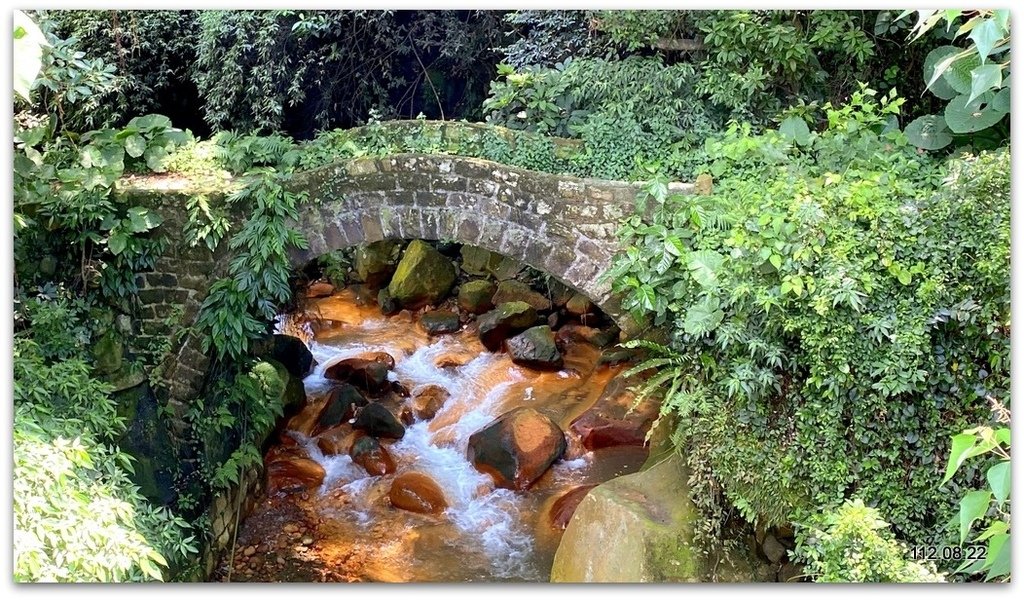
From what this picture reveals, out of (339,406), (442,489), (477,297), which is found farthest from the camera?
(477,297)

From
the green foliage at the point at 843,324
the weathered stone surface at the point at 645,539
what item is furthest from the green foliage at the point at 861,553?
the weathered stone surface at the point at 645,539

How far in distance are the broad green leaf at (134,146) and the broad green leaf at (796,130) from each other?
4660 mm

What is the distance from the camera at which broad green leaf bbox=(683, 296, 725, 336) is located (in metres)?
4.88

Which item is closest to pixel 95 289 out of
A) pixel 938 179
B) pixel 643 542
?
pixel 643 542

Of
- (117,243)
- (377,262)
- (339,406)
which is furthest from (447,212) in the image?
(377,262)

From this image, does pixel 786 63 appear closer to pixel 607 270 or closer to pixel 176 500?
pixel 607 270

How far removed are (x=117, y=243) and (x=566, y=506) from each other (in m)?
4.11

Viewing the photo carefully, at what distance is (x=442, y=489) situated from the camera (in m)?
7.68

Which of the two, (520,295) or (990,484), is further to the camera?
(520,295)

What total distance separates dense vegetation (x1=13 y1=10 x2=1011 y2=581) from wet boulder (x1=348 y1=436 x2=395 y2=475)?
3.43ft

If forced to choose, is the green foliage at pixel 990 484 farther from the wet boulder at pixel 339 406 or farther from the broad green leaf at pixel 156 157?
the wet boulder at pixel 339 406

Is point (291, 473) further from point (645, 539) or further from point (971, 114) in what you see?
point (971, 114)

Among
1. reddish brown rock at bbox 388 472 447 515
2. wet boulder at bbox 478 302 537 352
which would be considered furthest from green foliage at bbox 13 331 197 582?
wet boulder at bbox 478 302 537 352

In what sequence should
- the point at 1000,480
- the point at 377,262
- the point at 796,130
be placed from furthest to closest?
the point at 377,262, the point at 796,130, the point at 1000,480
